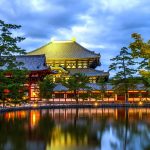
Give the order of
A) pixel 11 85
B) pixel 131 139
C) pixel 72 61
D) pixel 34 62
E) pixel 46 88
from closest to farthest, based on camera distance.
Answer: pixel 131 139, pixel 11 85, pixel 46 88, pixel 34 62, pixel 72 61

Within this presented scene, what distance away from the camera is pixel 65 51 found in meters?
71.5

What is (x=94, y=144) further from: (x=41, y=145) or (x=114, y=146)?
(x=41, y=145)

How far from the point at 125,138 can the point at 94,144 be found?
2.38 meters

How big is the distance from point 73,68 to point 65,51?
480cm

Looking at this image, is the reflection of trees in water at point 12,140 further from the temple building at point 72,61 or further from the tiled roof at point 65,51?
the tiled roof at point 65,51

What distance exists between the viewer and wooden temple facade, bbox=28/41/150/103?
189 feet

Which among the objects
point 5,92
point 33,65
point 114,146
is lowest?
point 114,146

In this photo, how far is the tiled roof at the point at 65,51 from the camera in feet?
227

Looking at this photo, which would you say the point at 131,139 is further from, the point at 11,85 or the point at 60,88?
the point at 60,88

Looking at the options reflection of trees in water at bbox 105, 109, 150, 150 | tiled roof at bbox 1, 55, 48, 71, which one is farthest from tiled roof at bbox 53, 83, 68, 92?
reflection of trees in water at bbox 105, 109, 150, 150

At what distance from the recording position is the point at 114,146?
15.6 metres

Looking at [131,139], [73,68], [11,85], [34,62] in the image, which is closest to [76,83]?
[34,62]

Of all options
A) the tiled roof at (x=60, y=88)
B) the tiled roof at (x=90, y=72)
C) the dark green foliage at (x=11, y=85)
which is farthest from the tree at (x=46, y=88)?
the dark green foliage at (x=11, y=85)

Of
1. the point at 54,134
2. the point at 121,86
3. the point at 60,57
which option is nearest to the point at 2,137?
the point at 54,134
